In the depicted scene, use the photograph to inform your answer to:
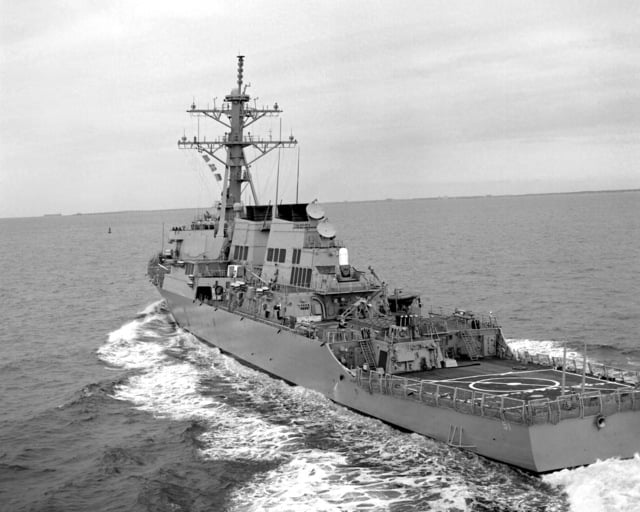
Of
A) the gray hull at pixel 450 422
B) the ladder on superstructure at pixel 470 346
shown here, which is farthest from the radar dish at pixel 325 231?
the ladder on superstructure at pixel 470 346

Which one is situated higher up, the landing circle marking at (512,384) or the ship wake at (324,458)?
the landing circle marking at (512,384)

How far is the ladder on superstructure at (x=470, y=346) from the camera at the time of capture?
22.2m

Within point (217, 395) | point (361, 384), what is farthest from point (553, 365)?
point (217, 395)

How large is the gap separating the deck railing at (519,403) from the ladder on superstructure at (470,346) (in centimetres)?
453

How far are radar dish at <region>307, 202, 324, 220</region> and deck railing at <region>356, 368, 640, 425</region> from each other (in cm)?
1085

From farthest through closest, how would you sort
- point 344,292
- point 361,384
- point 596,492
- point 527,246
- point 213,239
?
point 527,246
point 213,239
point 344,292
point 361,384
point 596,492

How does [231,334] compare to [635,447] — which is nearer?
[635,447]

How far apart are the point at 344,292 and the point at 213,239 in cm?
1231

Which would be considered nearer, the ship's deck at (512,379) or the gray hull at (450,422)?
the gray hull at (450,422)

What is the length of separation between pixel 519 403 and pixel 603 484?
2803 mm

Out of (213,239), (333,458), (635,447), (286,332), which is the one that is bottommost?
(333,458)

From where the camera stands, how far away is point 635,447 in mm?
15703

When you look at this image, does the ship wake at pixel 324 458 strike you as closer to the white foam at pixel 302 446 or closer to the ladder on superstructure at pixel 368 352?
the white foam at pixel 302 446

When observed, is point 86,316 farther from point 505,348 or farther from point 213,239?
point 505,348
